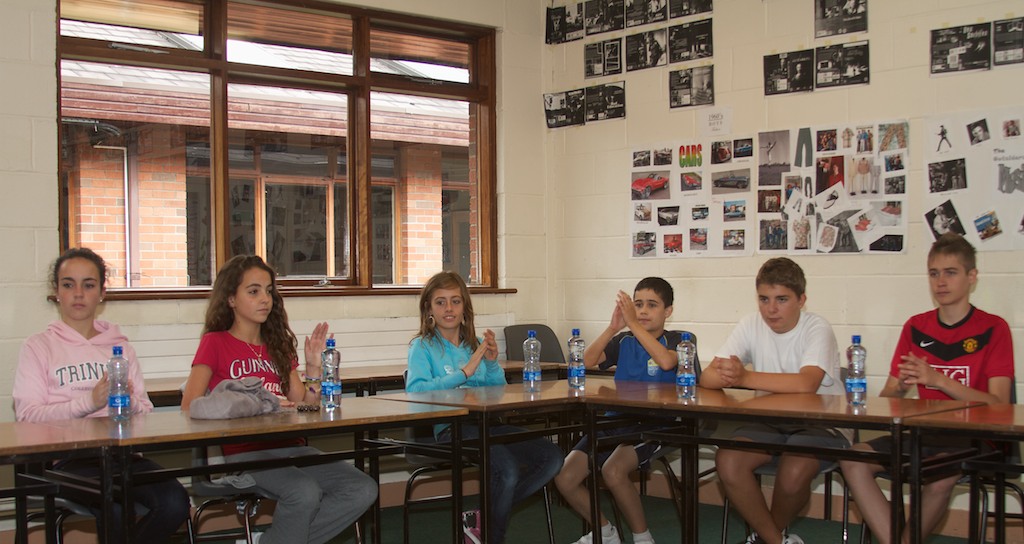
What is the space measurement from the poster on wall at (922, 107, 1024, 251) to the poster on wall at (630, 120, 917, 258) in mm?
144

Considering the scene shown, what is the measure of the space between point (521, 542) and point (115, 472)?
2063 millimetres

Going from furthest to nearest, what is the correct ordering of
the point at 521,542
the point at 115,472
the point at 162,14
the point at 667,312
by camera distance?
the point at 162,14, the point at 521,542, the point at 667,312, the point at 115,472

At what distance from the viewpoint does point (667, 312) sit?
4.23 metres

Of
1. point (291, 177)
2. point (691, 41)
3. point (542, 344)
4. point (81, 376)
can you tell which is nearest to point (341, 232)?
point (291, 177)

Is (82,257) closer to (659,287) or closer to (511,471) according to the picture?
(511,471)

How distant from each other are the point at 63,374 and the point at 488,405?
1.41m

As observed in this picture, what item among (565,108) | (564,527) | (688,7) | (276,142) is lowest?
(564,527)

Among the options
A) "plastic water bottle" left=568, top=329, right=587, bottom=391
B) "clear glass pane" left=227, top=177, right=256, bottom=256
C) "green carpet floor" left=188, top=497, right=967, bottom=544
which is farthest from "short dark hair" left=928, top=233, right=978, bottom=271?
"clear glass pane" left=227, top=177, right=256, bottom=256

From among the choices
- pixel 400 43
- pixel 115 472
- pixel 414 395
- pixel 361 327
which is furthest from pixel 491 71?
pixel 115 472

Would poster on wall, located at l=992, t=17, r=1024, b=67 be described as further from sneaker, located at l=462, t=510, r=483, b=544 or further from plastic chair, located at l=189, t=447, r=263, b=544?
plastic chair, located at l=189, t=447, r=263, b=544

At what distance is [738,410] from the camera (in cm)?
324

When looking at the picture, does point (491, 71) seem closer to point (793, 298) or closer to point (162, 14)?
point (162, 14)

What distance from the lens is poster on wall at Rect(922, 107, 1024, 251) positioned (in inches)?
172

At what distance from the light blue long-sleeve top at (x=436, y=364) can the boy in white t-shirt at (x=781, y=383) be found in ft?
3.11
